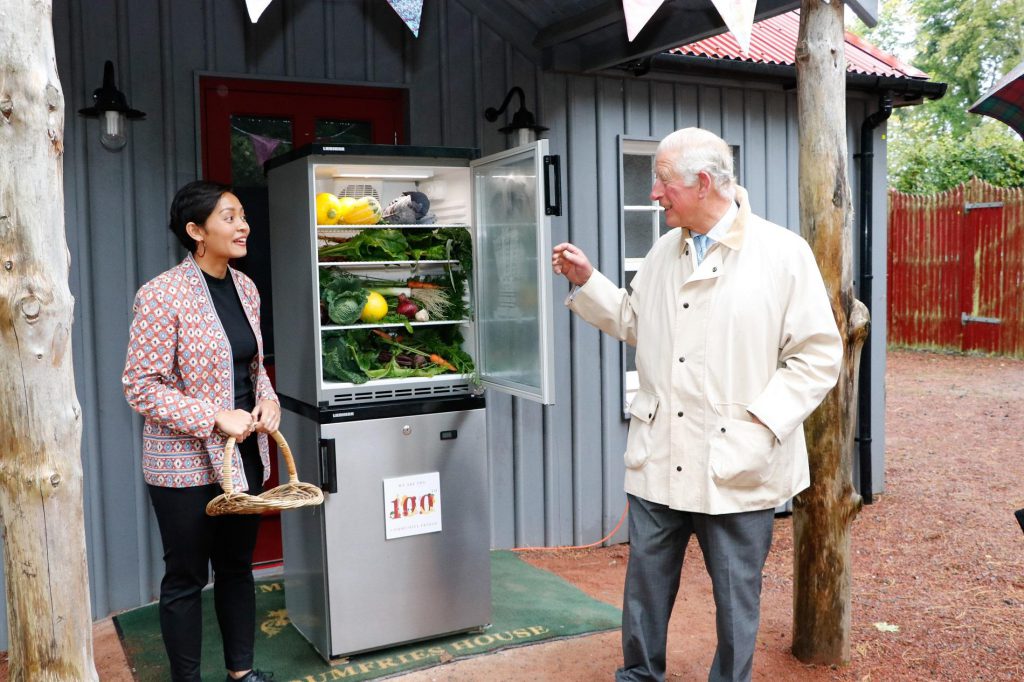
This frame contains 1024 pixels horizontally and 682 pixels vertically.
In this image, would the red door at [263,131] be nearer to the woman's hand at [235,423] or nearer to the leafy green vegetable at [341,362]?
the leafy green vegetable at [341,362]

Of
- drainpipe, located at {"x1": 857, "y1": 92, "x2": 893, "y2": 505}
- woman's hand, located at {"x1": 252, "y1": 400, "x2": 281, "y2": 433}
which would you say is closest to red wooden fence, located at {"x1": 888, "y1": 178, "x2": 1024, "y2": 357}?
drainpipe, located at {"x1": 857, "y1": 92, "x2": 893, "y2": 505}

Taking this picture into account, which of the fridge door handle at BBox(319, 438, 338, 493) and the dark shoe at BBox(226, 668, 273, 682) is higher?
the fridge door handle at BBox(319, 438, 338, 493)

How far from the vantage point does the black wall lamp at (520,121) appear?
209 inches

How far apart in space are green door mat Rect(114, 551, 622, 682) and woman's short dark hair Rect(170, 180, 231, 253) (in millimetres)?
1862

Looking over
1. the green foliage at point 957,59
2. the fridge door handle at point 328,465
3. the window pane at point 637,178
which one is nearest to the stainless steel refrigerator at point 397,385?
the fridge door handle at point 328,465

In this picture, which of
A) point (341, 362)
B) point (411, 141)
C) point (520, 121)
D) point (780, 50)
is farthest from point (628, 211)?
point (341, 362)

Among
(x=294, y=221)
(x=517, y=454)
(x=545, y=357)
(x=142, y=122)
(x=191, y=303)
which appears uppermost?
(x=142, y=122)

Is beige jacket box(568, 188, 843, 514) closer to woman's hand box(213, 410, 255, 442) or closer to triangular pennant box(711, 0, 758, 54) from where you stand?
triangular pennant box(711, 0, 758, 54)

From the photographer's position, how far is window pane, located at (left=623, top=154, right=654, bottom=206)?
6156mm

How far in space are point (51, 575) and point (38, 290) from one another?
2.43ft

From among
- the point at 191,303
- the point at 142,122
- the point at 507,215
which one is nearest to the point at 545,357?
the point at 507,215

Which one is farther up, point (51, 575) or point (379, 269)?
point (379, 269)

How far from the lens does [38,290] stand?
2398mm

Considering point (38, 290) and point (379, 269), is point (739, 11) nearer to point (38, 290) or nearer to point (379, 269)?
point (379, 269)
